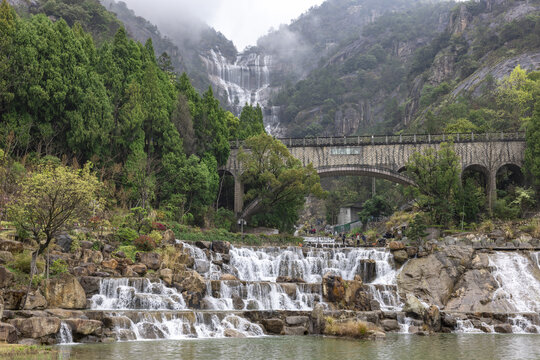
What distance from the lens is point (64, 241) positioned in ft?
80.9

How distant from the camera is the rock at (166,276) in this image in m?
25.2

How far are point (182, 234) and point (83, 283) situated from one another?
12.0 meters

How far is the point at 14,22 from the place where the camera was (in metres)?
31.5

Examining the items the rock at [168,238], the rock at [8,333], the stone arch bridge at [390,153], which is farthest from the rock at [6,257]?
the stone arch bridge at [390,153]

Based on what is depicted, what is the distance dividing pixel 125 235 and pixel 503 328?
20.1 metres

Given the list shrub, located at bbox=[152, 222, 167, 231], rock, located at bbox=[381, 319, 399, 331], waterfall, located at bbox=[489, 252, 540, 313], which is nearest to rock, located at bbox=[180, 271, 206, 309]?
shrub, located at bbox=[152, 222, 167, 231]

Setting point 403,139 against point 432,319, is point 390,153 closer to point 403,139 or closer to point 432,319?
point 403,139

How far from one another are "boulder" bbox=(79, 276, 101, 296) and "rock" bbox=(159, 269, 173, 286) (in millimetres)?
3337

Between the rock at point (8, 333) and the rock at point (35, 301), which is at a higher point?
the rock at point (35, 301)

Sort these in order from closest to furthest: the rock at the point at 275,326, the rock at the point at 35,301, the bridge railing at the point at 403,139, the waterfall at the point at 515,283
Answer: the rock at the point at 35,301
the rock at the point at 275,326
the waterfall at the point at 515,283
the bridge railing at the point at 403,139

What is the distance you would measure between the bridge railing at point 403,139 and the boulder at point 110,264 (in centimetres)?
2400

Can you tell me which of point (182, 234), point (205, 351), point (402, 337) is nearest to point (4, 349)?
point (205, 351)

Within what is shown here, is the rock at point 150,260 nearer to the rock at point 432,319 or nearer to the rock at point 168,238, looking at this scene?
the rock at point 168,238

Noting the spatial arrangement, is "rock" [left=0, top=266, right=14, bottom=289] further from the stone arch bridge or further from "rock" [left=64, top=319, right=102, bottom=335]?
the stone arch bridge
